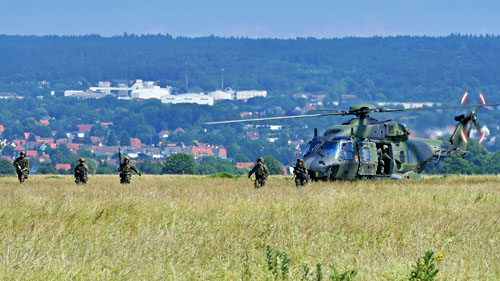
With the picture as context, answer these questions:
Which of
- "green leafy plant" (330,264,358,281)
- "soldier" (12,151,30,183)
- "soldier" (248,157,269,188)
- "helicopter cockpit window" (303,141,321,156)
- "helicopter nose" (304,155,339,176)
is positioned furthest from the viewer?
"helicopter cockpit window" (303,141,321,156)

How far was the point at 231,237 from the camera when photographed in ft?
44.1

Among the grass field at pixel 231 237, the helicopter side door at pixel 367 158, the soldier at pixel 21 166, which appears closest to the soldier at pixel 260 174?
the helicopter side door at pixel 367 158

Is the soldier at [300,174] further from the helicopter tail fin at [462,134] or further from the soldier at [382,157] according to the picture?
the helicopter tail fin at [462,134]

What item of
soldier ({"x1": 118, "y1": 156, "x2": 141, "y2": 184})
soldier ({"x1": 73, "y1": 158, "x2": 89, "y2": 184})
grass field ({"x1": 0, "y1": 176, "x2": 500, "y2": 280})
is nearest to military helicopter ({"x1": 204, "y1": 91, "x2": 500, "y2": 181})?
→ soldier ({"x1": 118, "y1": 156, "x2": 141, "y2": 184})

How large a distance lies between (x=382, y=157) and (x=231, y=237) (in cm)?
2038

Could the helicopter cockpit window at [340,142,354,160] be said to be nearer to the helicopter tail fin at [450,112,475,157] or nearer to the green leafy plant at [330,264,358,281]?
the helicopter tail fin at [450,112,475,157]

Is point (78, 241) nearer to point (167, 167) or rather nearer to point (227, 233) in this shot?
point (227, 233)

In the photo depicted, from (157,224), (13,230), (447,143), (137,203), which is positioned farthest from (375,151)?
(13,230)

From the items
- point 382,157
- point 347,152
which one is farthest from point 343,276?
point 382,157

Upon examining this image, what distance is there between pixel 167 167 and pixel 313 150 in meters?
94.6

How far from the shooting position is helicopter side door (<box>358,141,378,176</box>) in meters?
31.8

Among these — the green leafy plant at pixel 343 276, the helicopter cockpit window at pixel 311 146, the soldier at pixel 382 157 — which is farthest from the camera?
the soldier at pixel 382 157

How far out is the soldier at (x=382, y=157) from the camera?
1302 inches

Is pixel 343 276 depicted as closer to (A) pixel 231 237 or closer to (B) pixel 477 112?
(A) pixel 231 237
